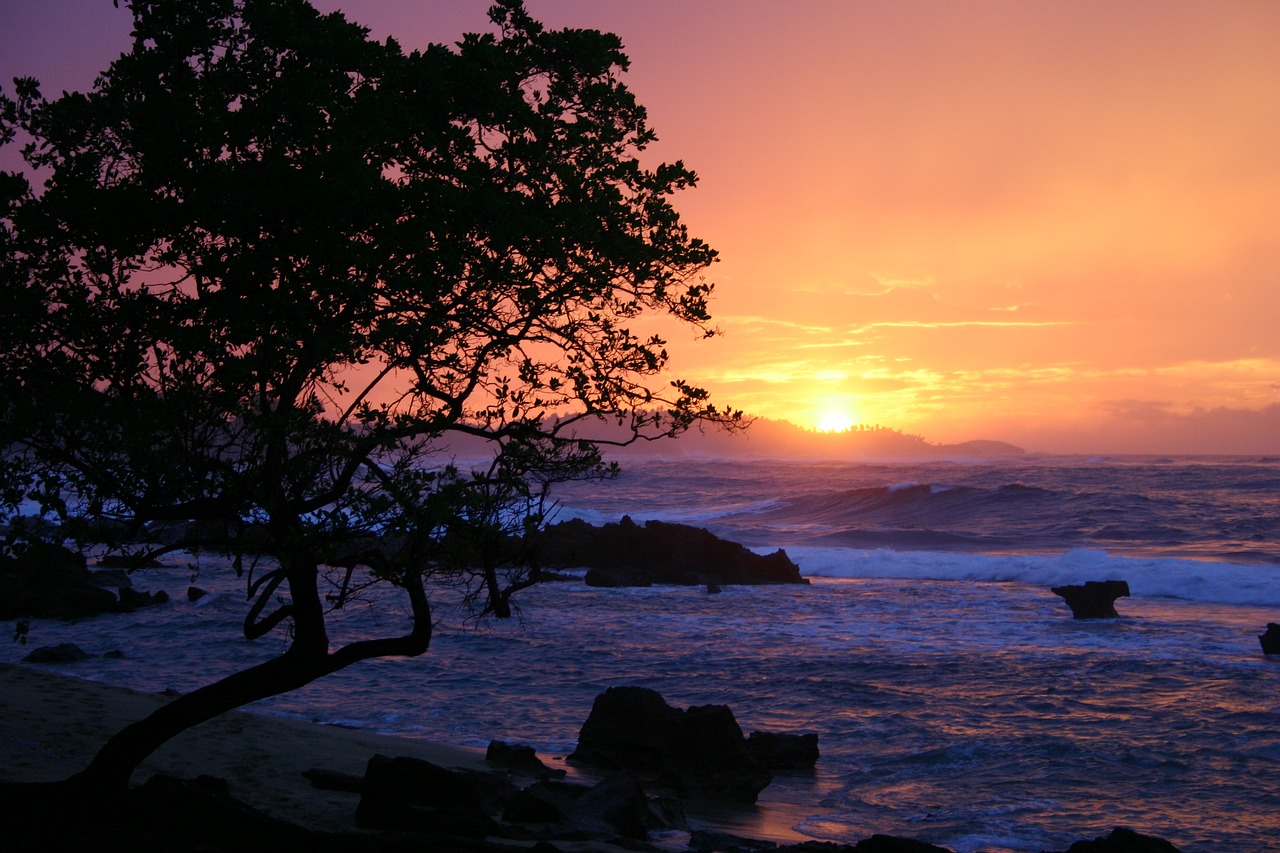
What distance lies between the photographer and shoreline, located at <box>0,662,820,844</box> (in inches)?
359

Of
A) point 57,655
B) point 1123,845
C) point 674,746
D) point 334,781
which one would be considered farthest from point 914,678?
point 57,655

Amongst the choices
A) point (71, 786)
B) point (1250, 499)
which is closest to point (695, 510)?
point (1250, 499)

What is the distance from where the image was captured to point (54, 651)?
17578mm

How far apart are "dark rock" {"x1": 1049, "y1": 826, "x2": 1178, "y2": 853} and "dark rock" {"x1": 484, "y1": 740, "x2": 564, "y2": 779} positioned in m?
5.89

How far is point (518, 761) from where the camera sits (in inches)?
461

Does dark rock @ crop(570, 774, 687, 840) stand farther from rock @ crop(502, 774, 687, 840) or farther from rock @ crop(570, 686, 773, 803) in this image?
rock @ crop(570, 686, 773, 803)

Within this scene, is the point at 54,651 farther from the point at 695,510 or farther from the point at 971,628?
the point at 695,510

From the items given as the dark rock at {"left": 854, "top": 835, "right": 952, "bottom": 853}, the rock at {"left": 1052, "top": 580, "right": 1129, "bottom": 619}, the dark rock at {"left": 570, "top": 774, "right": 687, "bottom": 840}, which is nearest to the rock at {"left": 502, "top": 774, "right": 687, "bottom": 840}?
the dark rock at {"left": 570, "top": 774, "right": 687, "bottom": 840}

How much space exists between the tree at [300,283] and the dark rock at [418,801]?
1.68m

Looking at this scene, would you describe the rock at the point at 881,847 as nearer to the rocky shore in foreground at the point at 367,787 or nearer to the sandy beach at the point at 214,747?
the rocky shore in foreground at the point at 367,787

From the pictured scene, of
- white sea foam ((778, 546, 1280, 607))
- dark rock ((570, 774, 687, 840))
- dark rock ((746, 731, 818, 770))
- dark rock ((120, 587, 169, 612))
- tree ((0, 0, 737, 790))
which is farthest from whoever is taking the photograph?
white sea foam ((778, 546, 1280, 607))

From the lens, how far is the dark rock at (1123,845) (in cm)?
→ 789

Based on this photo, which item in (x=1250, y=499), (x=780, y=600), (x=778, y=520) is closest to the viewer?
(x=780, y=600)

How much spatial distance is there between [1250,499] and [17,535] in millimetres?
68331
